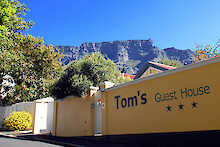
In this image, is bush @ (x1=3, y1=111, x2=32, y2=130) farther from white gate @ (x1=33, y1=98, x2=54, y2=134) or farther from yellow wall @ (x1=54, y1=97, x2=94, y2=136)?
yellow wall @ (x1=54, y1=97, x2=94, y2=136)

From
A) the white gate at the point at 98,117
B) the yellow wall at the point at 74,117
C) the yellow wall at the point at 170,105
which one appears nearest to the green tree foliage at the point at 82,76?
the yellow wall at the point at 74,117

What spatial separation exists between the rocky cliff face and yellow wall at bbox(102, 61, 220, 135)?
479ft

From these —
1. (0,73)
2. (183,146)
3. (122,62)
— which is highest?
(122,62)

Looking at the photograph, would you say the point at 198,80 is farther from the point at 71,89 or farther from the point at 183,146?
the point at 71,89

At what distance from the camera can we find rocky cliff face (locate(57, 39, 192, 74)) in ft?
540

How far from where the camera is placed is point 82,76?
41.2 ft

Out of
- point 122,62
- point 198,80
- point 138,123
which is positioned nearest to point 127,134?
point 138,123

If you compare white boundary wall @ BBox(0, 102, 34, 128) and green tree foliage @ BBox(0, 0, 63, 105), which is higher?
green tree foliage @ BBox(0, 0, 63, 105)

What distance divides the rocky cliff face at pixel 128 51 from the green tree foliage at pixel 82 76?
14244cm

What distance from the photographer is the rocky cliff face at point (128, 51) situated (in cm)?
16449

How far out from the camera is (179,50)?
168 metres

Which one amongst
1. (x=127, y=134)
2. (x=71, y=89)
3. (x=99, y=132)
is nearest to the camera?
(x=127, y=134)

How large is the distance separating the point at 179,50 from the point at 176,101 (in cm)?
17003

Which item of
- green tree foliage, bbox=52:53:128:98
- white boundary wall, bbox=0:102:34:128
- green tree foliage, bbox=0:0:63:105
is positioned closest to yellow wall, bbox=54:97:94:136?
green tree foliage, bbox=52:53:128:98
